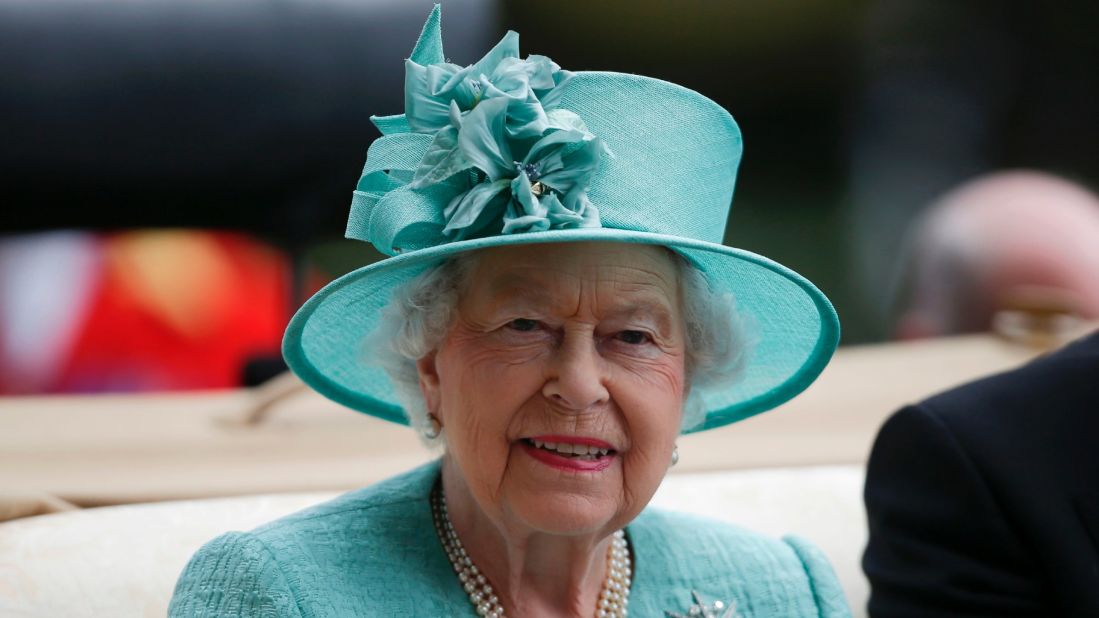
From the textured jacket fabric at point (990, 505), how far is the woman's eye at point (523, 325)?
756 millimetres

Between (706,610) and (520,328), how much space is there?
0.55m

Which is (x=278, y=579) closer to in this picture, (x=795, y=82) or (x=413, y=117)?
(x=413, y=117)

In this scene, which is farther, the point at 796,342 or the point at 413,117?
the point at 796,342

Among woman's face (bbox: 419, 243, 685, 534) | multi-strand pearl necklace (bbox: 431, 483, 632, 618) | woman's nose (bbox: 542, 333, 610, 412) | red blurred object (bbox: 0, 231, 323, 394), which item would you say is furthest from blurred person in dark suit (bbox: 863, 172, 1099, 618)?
red blurred object (bbox: 0, 231, 323, 394)

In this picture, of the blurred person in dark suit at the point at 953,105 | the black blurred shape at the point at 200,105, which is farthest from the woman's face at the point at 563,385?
the blurred person in dark suit at the point at 953,105

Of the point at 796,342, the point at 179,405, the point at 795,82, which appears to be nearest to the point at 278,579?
the point at 796,342

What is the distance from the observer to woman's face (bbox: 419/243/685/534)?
1.59 m

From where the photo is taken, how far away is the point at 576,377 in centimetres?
157

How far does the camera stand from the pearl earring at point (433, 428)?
177 cm

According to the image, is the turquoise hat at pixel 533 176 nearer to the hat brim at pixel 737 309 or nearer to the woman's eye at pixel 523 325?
the hat brim at pixel 737 309

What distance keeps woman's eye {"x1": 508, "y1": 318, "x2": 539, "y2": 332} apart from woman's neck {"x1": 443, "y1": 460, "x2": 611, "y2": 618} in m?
0.27

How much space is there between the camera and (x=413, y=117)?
161cm

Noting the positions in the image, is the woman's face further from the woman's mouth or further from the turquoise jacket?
the turquoise jacket

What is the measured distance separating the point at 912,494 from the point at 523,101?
3.18ft
